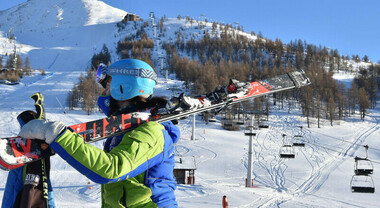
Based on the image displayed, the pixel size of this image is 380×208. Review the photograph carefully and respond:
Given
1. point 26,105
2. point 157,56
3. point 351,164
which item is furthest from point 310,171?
point 157,56

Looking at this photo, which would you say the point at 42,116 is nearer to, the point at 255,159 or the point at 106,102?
the point at 106,102

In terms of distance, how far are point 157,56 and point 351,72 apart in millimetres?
59019

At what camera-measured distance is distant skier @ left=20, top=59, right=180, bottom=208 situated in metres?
1.34

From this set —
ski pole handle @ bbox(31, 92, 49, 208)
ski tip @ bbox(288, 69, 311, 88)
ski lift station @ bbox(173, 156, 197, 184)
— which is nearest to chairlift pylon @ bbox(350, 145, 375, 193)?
ski lift station @ bbox(173, 156, 197, 184)

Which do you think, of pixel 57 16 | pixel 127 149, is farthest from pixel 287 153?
pixel 57 16

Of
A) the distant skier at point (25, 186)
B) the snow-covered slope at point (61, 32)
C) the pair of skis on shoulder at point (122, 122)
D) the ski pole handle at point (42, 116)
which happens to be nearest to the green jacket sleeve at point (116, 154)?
the pair of skis on shoulder at point (122, 122)

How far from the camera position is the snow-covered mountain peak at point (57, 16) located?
16688 centimetres

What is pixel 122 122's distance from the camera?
189 cm

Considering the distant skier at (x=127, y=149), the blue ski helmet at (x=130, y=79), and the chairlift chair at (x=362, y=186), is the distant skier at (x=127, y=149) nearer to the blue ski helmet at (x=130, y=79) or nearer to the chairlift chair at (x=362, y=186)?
the blue ski helmet at (x=130, y=79)

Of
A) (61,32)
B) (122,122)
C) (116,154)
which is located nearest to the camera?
(116,154)

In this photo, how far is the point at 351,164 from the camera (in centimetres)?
2520

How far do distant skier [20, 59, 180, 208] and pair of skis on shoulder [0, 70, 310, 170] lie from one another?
80 millimetres

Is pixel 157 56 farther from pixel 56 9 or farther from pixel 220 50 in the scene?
pixel 56 9

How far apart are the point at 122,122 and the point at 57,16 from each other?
21076 cm
